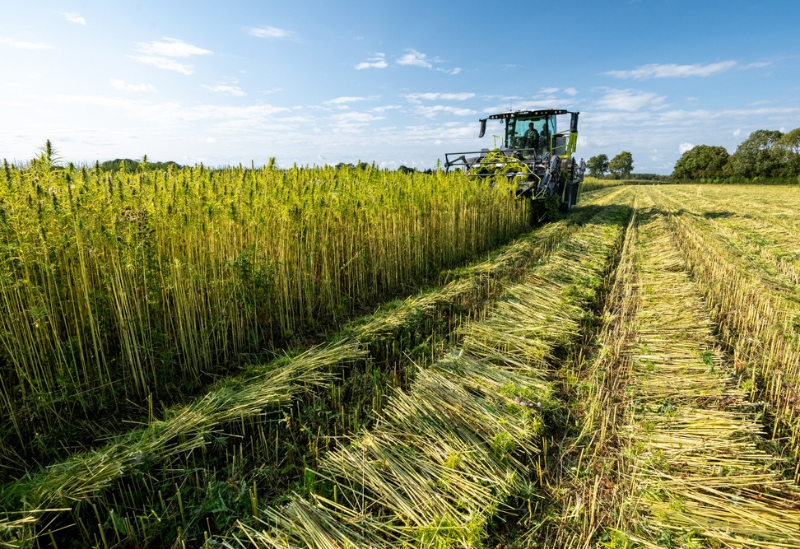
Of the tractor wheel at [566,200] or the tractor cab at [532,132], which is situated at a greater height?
the tractor cab at [532,132]

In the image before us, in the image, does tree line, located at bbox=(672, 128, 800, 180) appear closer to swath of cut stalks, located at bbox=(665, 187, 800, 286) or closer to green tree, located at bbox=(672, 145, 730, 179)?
green tree, located at bbox=(672, 145, 730, 179)

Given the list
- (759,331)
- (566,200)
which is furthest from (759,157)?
(759,331)

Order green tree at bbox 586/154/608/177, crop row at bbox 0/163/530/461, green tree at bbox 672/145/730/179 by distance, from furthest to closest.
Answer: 1. green tree at bbox 586/154/608/177
2. green tree at bbox 672/145/730/179
3. crop row at bbox 0/163/530/461

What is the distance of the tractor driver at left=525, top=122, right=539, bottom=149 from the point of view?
12.0 m

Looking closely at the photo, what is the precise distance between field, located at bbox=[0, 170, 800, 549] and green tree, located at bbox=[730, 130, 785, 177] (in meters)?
69.2

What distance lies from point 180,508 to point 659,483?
2.40 meters

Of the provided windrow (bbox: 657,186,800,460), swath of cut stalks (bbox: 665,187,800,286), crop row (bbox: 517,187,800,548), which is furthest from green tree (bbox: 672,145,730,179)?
crop row (bbox: 517,187,800,548)

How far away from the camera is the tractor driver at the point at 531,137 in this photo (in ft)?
39.4

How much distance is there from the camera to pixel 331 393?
2924 mm

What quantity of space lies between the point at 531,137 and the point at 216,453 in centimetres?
1204

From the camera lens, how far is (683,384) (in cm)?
311

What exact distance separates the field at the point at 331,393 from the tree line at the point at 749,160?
66309 mm

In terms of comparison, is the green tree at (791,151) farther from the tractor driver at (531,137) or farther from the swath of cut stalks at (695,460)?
the swath of cut stalks at (695,460)

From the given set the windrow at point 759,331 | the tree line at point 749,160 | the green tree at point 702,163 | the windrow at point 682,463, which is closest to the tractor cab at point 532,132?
the windrow at point 759,331
